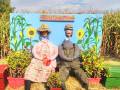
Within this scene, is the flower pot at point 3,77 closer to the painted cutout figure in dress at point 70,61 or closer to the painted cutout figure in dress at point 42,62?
the painted cutout figure in dress at point 42,62

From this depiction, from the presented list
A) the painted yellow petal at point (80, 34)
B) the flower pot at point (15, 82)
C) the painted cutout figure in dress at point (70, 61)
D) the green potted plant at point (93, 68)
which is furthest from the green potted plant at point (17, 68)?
the painted yellow petal at point (80, 34)

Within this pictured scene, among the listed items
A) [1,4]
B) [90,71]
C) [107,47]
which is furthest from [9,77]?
[1,4]

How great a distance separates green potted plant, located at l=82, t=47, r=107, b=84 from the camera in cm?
905

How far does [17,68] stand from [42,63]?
62cm

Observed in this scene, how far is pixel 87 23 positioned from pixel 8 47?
274cm

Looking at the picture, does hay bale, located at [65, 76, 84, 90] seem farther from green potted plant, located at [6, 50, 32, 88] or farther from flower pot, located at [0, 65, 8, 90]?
flower pot, located at [0, 65, 8, 90]

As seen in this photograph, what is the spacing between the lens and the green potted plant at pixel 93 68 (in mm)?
9047

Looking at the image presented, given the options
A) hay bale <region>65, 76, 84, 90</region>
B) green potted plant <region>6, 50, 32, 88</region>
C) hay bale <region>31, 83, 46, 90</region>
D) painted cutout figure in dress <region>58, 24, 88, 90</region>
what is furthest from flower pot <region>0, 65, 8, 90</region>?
hay bale <region>65, 76, 84, 90</region>

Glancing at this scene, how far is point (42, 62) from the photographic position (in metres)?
8.80

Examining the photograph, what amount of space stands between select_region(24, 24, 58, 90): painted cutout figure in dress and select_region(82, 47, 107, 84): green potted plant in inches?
29.5

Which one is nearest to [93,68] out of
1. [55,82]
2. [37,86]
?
[55,82]

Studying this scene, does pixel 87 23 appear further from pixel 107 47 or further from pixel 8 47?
pixel 8 47

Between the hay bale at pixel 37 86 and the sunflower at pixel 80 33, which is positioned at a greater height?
the sunflower at pixel 80 33

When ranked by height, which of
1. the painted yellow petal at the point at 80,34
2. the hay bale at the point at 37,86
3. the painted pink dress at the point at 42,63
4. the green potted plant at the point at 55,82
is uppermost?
the painted yellow petal at the point at 80,34
